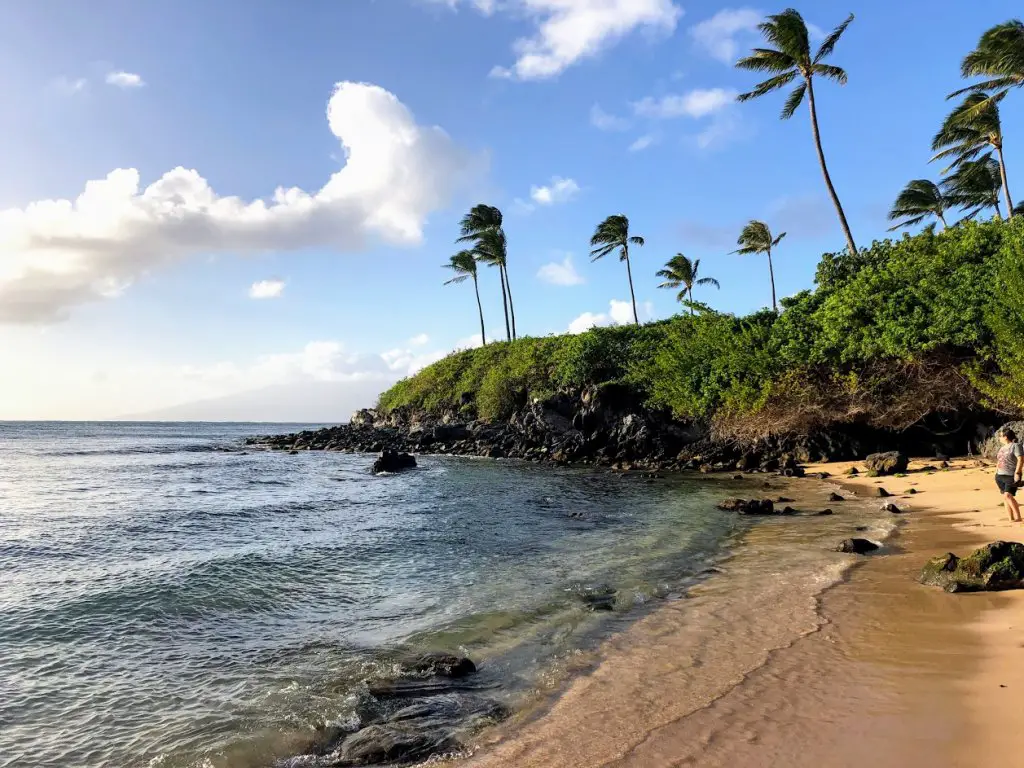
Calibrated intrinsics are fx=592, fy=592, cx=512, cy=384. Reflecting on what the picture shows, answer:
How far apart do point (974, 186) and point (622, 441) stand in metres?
35.1

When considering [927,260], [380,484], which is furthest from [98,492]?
[927,260]

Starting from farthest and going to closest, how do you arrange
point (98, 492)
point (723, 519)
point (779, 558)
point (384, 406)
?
point (384, 406) → point (98, 492) → point (723, 519) → point (779, 558)

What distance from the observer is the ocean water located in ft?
20.3

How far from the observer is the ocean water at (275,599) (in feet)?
20.3

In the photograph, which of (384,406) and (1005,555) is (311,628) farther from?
(384,406)

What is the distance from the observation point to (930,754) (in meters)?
4.51

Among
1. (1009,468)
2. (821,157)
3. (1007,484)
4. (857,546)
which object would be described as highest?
(821,157)

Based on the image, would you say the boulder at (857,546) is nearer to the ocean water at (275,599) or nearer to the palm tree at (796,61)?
the ocean water at (275,599)

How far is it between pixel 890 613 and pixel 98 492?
27903mm

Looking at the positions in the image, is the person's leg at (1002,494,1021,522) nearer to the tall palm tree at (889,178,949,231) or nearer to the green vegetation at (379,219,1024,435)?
the green vegetation at (379,219,1024,435)

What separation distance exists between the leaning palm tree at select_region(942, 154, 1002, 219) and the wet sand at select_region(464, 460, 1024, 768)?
152 ft

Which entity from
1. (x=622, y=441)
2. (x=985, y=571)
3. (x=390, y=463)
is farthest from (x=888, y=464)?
(x=390, y=463)

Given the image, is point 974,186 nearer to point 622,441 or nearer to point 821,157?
point 821,157

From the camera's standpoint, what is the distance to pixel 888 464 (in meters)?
21.9
